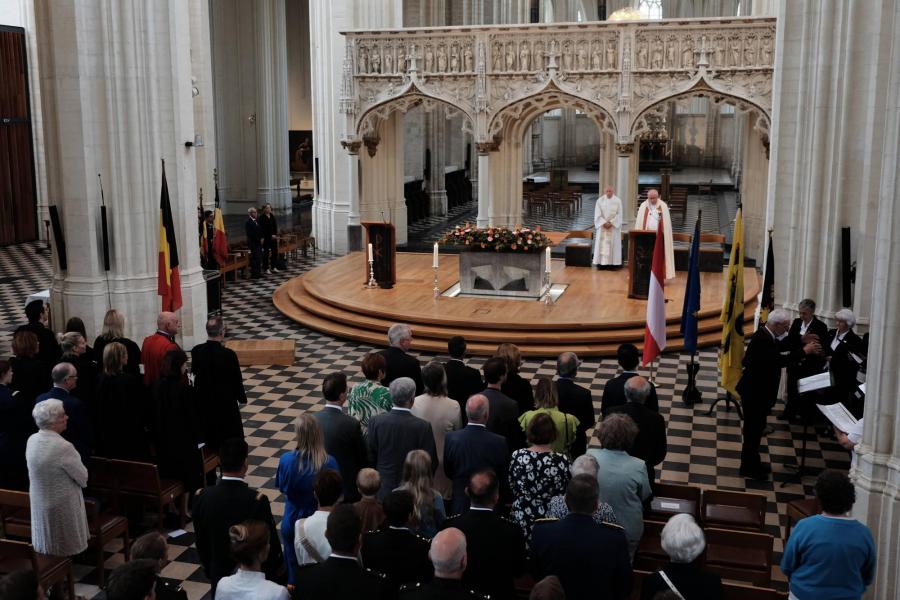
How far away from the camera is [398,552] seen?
457 centimetres

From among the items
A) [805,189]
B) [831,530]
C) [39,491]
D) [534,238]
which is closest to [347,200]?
[534,238]

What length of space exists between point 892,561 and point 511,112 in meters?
15.2

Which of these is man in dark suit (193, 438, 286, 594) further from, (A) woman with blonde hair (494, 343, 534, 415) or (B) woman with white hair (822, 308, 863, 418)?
(B) woman with white hair (822, 308, 863, 418)

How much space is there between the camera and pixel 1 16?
23406 millimetres

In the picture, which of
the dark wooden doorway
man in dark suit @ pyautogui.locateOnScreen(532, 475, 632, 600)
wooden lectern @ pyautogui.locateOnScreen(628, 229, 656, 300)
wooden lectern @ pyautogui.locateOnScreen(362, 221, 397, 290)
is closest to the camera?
man in dark suit @ pyautogui.locateOnScreen(532, 475, 632, 600)

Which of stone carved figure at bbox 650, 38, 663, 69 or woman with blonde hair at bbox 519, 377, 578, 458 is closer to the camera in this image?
woman with blonde hair at bbox 519, 377, 578, 458

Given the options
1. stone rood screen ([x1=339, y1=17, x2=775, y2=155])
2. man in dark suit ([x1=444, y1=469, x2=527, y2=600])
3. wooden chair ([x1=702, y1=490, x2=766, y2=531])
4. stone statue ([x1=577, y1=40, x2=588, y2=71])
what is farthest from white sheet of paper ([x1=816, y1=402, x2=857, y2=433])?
stone statue ([x1=577, y1=40, x2=588, y2=71])

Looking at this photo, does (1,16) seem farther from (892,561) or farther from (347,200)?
(892,561)

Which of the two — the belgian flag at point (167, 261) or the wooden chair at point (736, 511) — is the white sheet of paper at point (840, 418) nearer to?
the wooden chair at point (736, 511)

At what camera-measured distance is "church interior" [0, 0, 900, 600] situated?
20.8 ft

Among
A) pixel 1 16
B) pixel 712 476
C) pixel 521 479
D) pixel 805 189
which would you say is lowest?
pixel 712 476

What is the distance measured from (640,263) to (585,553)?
11.1 metres

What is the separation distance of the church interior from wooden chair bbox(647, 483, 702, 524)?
1 centimetres

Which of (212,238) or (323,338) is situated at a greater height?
(212,238)
